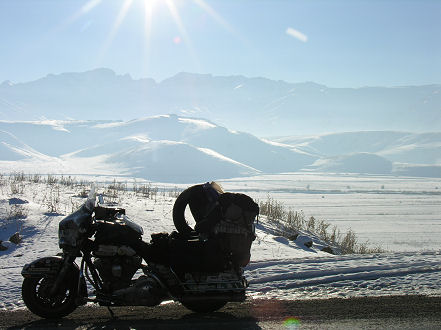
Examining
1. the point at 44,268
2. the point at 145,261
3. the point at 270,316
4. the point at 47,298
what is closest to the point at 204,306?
the point at 270,316

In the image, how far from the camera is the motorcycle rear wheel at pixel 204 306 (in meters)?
6.21

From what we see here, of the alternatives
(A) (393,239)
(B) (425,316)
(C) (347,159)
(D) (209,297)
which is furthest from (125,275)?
(C) (347,159)

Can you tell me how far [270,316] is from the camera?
5.94 meters

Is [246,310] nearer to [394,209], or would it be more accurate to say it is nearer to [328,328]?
[328,328]

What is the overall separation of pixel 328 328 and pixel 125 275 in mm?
2361

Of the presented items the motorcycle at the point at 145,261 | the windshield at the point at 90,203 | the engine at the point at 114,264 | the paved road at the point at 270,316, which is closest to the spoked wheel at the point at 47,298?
the motorcycle at the point at 145,261

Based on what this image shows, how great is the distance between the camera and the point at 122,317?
587cm

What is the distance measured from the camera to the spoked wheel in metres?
5.71

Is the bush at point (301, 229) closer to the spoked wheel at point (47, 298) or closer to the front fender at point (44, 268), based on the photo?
the spoked wheel at point (47, 298)

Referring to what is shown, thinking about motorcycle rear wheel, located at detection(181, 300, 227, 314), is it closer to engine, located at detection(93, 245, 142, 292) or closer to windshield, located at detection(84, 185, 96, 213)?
engine, located at detection(93, 245, 142, 292)

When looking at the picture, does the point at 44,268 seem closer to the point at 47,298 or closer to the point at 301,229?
the point at 47,298

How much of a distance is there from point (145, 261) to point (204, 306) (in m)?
0.98

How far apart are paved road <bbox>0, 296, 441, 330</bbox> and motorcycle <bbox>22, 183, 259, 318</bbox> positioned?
21 cm

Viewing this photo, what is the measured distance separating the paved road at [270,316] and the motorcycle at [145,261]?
21 cm
